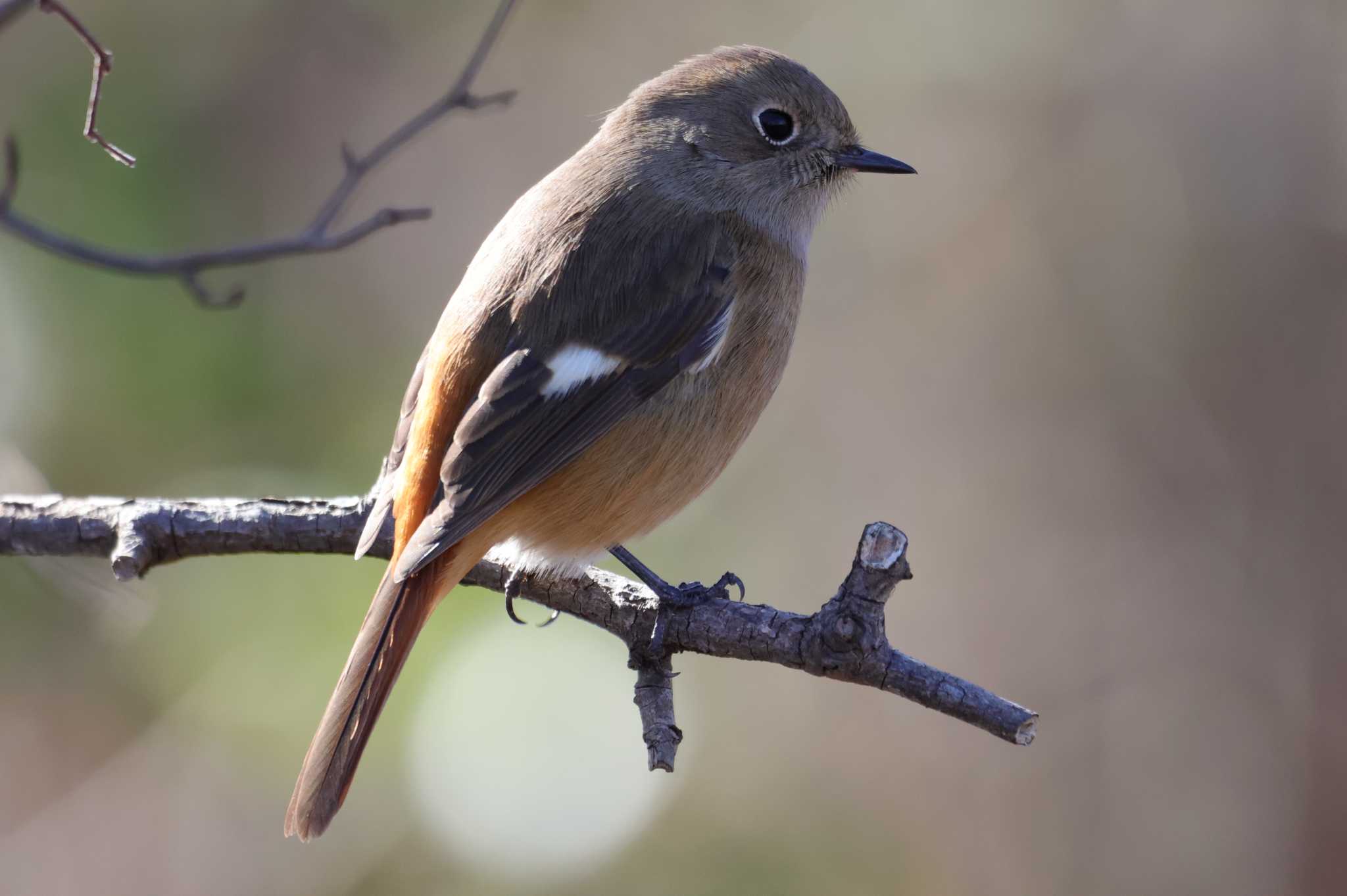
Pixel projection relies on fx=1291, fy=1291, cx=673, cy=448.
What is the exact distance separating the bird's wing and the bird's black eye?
0.56 m

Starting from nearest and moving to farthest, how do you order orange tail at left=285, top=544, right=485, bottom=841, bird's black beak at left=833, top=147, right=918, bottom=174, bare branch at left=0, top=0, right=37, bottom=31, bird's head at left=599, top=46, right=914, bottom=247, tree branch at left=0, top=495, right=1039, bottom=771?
bare branch at left=0, top=0, right=37, bottom=31, tree branch at left=0, top=495, right=1039, bottom=771, orange tail at left=285, top=544, right=485, bottom=841, bird's head at left=599, top=46, right=914, bottom=247, bird's black beak at left=833, top=147, right=918, bottom=174

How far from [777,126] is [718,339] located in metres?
0.85

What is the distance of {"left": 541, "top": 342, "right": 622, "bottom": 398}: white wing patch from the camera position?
9.57 feet

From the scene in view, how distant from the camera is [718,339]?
3.11m

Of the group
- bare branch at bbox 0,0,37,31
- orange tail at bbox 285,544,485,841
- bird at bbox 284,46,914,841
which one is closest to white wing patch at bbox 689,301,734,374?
bird at bbox 284,46,914,841

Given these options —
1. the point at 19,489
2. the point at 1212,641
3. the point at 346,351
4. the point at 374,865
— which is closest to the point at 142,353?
the point at 346,351

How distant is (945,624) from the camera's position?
5023 mm

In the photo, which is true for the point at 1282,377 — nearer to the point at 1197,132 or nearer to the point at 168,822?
the point at 1197,132

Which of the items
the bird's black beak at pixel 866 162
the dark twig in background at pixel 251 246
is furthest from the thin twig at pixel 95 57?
the bird's black beak at pixel 866 162

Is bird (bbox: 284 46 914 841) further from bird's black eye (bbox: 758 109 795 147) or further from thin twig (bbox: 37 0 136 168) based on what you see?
thin twig (bbox: 37 0 136 168)

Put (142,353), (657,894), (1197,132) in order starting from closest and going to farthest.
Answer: (657,894)
(142,353)
(1197,132)

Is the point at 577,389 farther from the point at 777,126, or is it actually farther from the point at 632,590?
the point at 777,126

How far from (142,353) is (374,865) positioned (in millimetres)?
1922

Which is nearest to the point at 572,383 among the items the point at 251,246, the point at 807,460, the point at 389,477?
the point at 389,477
